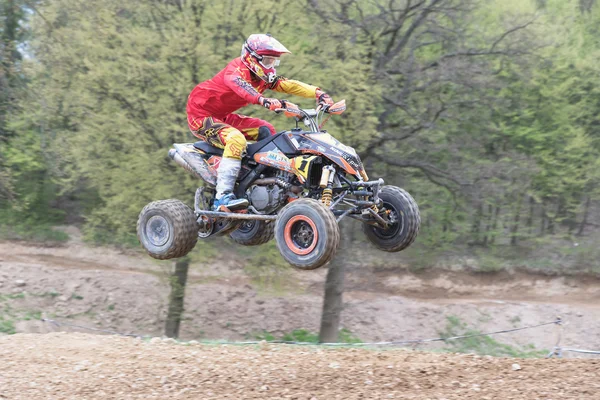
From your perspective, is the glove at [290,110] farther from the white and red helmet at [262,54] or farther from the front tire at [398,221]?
the front tire at [398,221]

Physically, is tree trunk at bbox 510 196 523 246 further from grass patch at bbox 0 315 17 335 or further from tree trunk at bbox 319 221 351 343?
grass patch at bbox 0 315 17 335

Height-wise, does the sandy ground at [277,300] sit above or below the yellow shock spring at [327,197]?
below

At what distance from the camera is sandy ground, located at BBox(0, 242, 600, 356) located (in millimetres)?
21766

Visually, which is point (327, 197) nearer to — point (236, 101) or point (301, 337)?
point (236, 101)

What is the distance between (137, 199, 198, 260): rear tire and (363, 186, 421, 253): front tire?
2480mm

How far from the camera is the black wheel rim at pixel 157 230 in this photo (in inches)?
352

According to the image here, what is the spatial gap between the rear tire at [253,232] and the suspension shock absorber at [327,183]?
5.08 feet

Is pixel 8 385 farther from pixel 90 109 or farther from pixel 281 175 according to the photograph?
pixel 90 109

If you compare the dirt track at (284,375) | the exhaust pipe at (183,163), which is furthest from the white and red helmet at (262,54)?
the dirt track at (284,375)

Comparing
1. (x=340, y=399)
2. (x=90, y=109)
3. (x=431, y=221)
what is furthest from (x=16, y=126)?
(x=340, y=399)

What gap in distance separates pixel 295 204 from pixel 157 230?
252 cm

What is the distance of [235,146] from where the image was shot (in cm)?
827

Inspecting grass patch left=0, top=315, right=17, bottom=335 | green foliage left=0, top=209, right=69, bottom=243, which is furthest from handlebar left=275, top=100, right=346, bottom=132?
green foliage left=0, top=209, right=69, bottom=243

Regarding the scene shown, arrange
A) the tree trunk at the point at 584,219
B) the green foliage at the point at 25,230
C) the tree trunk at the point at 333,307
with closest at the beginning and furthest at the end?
the tree trunk at the point at 333,307
the tree trunk at the point at 584,219
the green foliage at the point at 25,230
